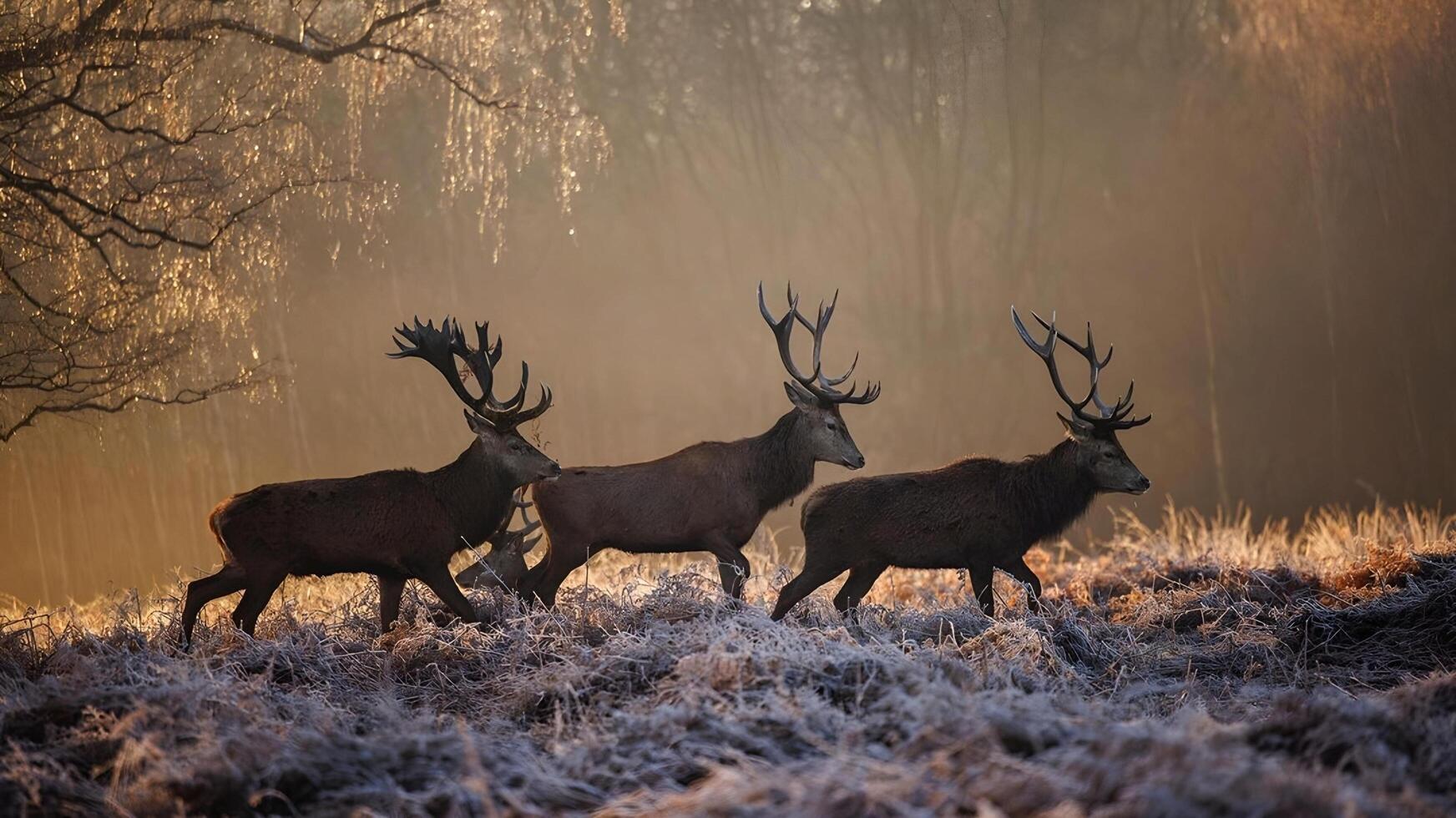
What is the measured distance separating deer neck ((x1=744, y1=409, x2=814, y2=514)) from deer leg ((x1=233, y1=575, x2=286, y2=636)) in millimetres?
3316

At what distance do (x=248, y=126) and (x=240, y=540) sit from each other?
183 inches

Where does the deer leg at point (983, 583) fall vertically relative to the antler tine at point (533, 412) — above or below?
below

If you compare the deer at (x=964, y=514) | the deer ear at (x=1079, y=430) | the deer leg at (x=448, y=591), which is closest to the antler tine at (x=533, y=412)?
the deer leg at (x=448, y=591)

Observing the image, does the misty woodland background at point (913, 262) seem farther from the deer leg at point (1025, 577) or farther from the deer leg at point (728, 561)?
the deer leg at point (1025, 577)

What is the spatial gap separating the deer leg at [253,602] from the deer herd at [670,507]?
1 cm

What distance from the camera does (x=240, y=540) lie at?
792 cm

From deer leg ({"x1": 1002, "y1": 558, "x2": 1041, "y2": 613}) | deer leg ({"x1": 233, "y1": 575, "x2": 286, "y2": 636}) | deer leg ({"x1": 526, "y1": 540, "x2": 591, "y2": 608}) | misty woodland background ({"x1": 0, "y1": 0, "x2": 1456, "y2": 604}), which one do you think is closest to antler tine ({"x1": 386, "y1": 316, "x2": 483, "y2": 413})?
deer leg ({"x1": 526, "y1": 540, "x2": 591, "y2": 608})

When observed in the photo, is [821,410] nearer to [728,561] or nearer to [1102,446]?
[728,561]

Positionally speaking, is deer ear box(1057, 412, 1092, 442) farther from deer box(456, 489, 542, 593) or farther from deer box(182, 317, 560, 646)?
deer box(456, 489, 542, 593)

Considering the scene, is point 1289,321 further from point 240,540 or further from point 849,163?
point 240,540

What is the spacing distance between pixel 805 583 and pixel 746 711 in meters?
3.58

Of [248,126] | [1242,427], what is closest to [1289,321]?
[1242,427]

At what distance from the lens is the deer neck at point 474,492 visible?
28.7 feet

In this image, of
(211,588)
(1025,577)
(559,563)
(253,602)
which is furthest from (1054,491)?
(211,588)
